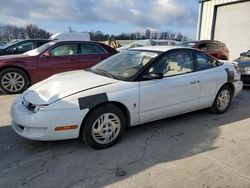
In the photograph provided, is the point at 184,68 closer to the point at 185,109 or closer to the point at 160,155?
the point at 185,109

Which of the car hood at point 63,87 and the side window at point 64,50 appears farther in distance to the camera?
the side window at point 64,50

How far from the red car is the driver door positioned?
3716mm

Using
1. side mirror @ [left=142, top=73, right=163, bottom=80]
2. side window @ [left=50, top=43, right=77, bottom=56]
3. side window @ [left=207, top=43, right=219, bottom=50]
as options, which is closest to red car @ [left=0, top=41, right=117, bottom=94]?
side window @ [left=50, top=43, right=77, bottom=56]

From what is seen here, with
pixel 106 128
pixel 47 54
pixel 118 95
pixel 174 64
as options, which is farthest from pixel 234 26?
pixel 106 128

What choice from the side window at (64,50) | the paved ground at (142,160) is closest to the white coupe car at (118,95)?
the paved ground at (142,160)

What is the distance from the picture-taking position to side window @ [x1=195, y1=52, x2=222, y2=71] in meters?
4.49

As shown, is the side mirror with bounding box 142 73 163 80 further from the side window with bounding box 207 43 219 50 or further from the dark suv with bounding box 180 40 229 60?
the side window with bounding box 207 43 219 50

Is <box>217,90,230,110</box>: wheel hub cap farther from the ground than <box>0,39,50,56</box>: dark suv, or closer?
closer

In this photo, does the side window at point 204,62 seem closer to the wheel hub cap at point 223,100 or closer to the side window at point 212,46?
the wheel hub cap at point 223,100

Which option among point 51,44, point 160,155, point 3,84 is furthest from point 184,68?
point 3,84

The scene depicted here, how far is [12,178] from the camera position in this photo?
2691 mm

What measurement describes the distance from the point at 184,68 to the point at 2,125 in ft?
11.1

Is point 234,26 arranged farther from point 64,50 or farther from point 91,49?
point 64,50

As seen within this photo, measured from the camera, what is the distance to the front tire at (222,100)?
15.8 feet
